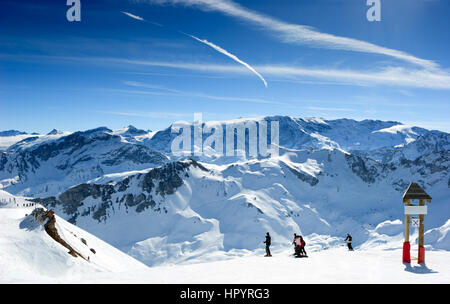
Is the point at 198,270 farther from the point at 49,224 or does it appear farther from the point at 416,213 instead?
the point at 49,224

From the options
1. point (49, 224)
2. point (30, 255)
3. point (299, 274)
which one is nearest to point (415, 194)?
point (299, 274)

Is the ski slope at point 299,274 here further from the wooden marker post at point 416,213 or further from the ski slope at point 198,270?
the wooden marker post at point 416,213

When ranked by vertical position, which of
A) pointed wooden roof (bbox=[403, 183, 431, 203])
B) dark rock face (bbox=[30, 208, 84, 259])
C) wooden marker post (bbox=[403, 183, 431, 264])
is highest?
pointed wooden roof (bbox=[403, 183, 431, 203])

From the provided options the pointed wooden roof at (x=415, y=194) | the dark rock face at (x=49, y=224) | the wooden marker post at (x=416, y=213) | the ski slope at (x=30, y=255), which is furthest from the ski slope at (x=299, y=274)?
the dark rock face at (x=49, y=224)

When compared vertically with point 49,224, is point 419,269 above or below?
above

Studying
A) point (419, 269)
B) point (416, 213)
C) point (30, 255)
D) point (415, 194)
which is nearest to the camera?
point (419, 269)

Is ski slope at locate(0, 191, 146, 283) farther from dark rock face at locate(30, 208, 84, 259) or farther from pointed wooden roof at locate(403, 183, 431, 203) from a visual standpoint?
pointed wooden roof at locate(403, 183, 431, 203)

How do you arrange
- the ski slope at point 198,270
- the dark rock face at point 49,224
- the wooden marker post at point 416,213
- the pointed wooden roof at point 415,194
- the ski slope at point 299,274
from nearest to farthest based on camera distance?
the ski slope at point 299,274 < the ski slope at point 198,270 < the wooden marker post at point 416,213 < the pointed wooden roof at point 415,194 < the dark rock face at point 49,224

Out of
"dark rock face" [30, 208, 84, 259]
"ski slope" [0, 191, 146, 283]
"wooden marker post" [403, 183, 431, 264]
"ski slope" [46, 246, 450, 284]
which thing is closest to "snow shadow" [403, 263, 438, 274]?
"ski slope" [46, 246, 450, 284]

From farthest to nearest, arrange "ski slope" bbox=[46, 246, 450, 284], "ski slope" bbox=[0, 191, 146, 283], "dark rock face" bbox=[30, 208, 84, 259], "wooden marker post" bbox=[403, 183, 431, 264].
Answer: "dark rock face" bbox=[30, 208, 84, 259], "wooden marker post" bbox=[403, 183, 431, 264], "ski slope" bbox=[0, 191, 146, 283], "ski slope" bbox=[46, 246, 450, 284]

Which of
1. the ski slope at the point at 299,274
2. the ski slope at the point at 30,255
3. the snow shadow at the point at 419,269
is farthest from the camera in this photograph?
the ski slope at the point at 30,255

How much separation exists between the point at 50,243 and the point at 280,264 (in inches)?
772
